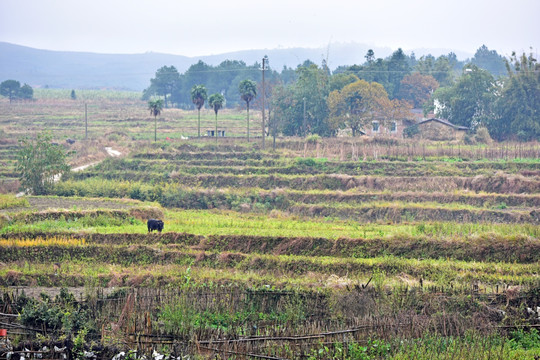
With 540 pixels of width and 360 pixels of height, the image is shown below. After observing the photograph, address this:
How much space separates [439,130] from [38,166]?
3108cm

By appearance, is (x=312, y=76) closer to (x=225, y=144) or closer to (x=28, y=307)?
(x=225, y=144)

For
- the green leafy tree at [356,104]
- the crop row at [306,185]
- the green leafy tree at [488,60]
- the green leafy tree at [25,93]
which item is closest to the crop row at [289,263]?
the crop row at [306,185]

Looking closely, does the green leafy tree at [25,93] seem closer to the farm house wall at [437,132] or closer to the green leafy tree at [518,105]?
the farm house wall at [437,132]

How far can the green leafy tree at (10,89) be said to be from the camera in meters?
81.6

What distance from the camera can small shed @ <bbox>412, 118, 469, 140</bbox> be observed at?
4719 centimetres

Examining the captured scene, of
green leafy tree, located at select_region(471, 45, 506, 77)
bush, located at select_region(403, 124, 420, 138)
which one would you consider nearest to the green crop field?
bush, located at select_region(403, 124, 420, 138)

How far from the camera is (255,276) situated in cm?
1705

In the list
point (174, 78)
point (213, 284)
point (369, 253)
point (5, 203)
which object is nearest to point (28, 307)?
point (213, 284)

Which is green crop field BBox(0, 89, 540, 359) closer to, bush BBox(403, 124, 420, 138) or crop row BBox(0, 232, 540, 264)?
crop row BBox(0, 232, 540, 264)

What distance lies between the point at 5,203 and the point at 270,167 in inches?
616

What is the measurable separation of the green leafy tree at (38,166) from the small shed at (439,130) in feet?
94.5

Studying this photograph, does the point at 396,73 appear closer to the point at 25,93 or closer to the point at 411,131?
the point at 411,131

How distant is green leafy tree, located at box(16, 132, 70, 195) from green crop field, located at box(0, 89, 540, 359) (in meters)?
0.93

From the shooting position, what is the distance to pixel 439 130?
4775cm
